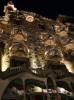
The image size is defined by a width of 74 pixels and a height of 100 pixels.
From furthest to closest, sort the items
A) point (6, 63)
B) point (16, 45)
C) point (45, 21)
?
point (45, 21), point (16, 45), point (6, 63)

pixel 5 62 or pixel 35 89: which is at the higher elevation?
pixel 5 62

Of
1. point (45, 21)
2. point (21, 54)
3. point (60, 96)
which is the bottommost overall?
point (60, 96)

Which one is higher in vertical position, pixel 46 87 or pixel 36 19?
pixel 36 19

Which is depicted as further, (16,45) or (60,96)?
(16,45)

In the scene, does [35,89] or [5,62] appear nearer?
[35,89]

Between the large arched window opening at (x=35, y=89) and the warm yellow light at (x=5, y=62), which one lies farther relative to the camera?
the warm yellow light at (x=5, y=62)

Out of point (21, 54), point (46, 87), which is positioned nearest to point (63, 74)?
point (46, 87)

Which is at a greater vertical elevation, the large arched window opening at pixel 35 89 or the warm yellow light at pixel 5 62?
the warm yellow light at pixel 5 62

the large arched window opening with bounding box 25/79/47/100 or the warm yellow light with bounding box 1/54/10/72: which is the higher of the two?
the warm yellow light with bounding box 1/54/10/72

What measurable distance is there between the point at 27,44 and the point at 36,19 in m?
5.07

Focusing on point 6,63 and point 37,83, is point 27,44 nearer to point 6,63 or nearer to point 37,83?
point 6,63

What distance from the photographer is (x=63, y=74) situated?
26.8 m

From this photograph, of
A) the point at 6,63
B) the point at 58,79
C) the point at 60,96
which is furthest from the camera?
the point at 6,63

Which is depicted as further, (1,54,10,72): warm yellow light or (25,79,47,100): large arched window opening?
(1,54,10,72): warm yellow light
